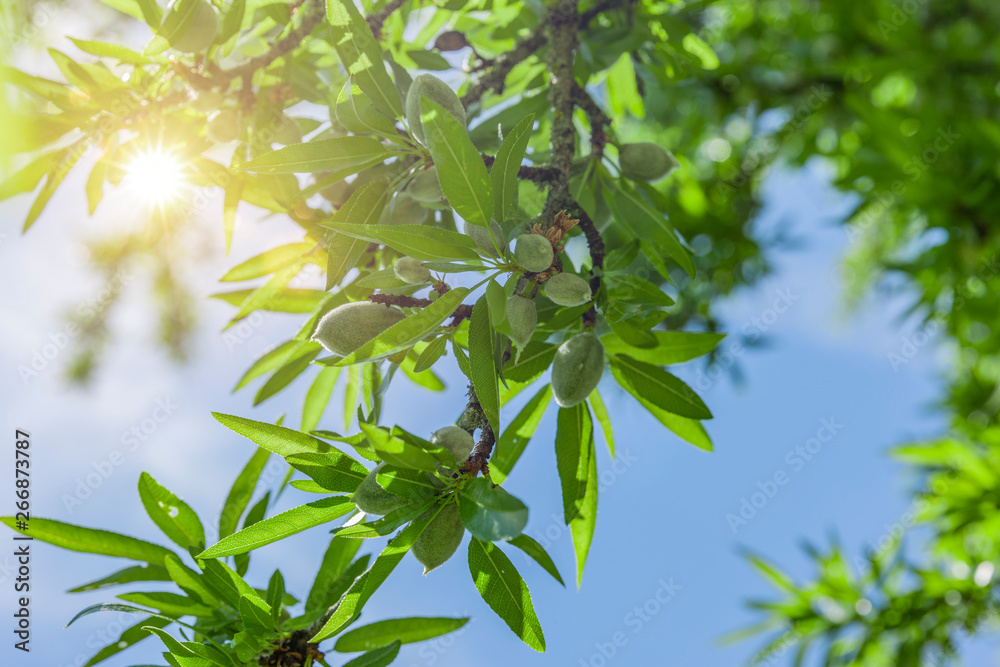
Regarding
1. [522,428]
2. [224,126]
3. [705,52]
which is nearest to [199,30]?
[224,126]

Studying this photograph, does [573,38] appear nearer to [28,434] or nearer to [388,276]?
[388,276]

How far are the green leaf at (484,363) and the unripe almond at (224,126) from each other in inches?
21.0

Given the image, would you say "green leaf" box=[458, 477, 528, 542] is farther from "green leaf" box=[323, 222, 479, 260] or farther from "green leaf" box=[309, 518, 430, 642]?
"green leaf" box=[323, 222, 479, 260]

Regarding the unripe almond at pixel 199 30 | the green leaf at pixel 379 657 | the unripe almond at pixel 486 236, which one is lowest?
the green leaf at pixel 379 657

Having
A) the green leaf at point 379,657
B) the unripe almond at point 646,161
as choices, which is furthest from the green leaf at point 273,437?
the unripe almond at point 646,161

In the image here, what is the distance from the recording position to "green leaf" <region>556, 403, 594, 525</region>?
0.72 m

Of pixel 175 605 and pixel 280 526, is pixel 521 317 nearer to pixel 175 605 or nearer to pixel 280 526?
pixel 280 526

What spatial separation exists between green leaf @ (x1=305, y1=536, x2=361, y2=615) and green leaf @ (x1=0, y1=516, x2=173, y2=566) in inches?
7.8

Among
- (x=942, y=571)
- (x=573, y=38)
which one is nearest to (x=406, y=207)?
(x=573, y=38)

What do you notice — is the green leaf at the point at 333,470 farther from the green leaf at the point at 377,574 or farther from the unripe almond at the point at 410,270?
the unripe almond at the point at 410,270

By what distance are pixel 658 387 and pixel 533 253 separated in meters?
0.27

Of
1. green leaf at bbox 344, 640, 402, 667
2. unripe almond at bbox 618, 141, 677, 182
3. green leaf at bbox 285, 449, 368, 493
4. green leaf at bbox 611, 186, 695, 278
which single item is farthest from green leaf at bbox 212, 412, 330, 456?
unripe almond at bbox 618, 141, 677, 182

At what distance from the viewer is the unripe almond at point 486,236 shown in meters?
0.60

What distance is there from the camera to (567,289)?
59 cm
